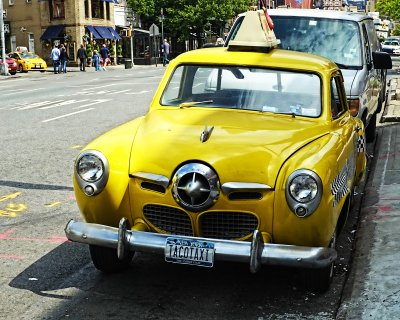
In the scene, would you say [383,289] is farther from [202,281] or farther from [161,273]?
[161,273]


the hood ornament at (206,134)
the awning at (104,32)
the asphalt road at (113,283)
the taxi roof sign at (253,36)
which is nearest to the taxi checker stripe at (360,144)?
the asphalt road at (113,283)

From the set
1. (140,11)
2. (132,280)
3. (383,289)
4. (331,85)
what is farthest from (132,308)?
(140,11)

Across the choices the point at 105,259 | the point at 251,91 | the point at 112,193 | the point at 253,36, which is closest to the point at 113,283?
the point at 105,259

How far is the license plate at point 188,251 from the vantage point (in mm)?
4164

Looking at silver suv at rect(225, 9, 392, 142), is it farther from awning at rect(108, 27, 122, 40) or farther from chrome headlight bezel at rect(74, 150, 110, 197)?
awning at rect(108, 27, 122, 40)

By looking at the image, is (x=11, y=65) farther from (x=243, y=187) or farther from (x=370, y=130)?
(x=243, y=187)

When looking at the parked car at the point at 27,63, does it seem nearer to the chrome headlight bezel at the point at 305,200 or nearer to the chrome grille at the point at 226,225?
the chrome grille at the point at 226,225

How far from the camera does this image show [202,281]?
4.88 metres

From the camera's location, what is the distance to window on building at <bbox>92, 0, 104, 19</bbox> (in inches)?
2185

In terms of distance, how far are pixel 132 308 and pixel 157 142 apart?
115 centimetres

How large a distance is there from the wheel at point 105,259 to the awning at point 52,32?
49901 mm

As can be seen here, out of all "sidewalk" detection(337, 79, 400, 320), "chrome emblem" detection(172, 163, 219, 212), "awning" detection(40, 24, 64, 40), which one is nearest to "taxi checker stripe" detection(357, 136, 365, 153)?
"sidewalk" detection(337, 79, 400, 320)

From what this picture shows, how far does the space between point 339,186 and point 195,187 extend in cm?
112

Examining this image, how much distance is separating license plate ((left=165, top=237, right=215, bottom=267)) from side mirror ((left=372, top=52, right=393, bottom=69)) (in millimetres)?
6028
